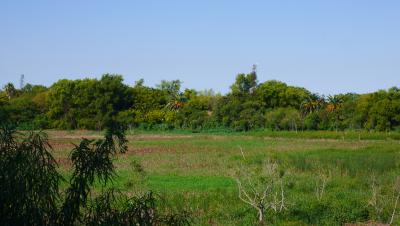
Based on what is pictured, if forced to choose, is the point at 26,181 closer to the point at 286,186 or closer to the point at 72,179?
the point at 72,179

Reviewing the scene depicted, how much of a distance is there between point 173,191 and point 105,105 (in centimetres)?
5030

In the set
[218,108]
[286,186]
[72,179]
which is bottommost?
[286,186]

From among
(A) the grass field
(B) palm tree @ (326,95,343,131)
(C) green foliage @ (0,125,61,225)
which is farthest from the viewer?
(B) palm tree @ (326,95,343,131)

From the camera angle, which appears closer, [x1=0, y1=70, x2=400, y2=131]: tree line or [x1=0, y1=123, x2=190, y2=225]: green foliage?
[x1=0, y1=123, x2=190, y2=225]: green foliage

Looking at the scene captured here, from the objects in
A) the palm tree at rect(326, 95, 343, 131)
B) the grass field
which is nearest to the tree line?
the palm tree at rect(326, 95, 343, 131)

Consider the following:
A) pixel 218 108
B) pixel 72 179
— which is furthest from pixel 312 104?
pixel 72 179

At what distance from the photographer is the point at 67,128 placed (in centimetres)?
6322

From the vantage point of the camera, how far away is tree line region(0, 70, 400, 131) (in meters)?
56.8

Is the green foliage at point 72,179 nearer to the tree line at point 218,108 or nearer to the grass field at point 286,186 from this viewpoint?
the grass field at point 286,186

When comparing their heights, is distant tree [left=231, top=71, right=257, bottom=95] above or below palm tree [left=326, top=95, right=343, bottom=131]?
above

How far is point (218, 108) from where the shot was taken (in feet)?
216

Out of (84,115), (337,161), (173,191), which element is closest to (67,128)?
(84,115)

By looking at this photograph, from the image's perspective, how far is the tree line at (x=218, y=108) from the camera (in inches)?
2238

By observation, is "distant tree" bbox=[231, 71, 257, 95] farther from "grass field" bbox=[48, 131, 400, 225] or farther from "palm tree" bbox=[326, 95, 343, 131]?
"grass field" bbox=[48, 131, 400, 225]
